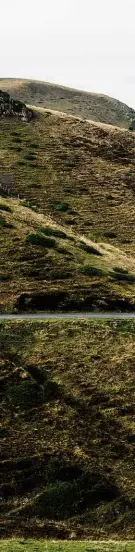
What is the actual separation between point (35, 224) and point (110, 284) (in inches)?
600

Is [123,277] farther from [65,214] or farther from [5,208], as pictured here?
[65,214]

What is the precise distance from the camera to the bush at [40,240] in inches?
2078

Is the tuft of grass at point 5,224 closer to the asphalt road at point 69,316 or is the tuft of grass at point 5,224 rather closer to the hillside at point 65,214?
the hillside at point 65,214

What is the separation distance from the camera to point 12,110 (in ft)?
338

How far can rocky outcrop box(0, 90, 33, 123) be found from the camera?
334ft

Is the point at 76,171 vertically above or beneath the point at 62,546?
above

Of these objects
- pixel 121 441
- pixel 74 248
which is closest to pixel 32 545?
pixel 121 441

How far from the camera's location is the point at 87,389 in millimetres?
32812

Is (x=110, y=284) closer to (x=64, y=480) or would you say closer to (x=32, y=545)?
(x=64, y=480)

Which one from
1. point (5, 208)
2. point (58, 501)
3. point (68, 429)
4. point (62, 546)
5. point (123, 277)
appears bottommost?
point (62, 546)

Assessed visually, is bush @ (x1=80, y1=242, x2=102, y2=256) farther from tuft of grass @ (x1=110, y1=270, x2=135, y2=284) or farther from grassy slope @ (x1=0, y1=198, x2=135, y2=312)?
tuft of grass @ (x1=110, y1=270, x2=135, y2=284)

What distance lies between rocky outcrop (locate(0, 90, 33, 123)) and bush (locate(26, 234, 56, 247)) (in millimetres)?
51552

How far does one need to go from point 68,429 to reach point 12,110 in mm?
81294

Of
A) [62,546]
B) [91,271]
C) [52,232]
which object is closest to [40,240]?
[52,232]
